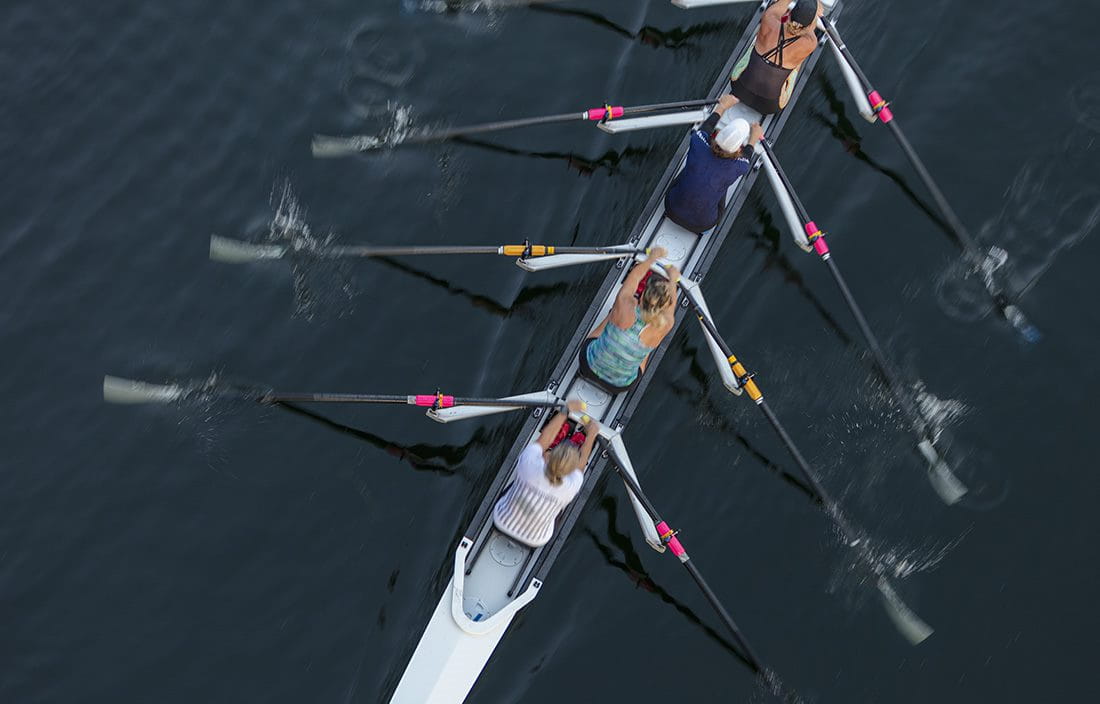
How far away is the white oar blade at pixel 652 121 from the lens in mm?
15672

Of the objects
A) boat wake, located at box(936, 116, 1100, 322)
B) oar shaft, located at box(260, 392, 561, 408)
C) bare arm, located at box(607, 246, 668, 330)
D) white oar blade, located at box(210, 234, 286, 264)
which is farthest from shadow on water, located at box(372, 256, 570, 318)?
boat wake, located at box(936, 116, 1100, 322)

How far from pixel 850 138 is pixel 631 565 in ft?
24.5

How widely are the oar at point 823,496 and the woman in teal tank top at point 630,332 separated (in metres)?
0.69

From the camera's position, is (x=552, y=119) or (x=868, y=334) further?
(x=552, y=119)

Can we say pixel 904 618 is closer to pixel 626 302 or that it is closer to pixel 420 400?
pixel 626 302

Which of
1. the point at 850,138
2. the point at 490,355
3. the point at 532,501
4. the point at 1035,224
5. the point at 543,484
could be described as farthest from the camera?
the point at 850,138

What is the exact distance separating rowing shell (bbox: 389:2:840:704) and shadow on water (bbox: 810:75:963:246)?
305 centimetres

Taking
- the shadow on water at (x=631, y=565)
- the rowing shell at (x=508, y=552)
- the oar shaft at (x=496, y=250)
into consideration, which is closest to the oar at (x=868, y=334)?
the rowing shell at (x=508, y=552)

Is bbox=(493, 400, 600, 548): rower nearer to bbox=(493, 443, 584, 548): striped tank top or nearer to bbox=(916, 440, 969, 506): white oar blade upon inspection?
bbox=(493, 443, 584, 548): striped tank top

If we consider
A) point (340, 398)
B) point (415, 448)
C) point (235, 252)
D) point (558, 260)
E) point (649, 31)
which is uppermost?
point (649, 31)

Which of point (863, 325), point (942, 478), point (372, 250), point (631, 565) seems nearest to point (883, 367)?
point (863, 325)

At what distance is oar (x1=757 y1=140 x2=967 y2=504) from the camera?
14617mm

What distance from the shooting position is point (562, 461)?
11602 mm

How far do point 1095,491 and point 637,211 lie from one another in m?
7.01
